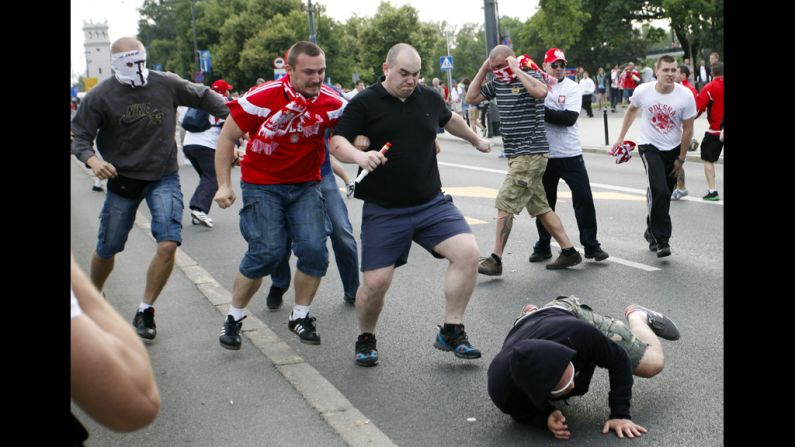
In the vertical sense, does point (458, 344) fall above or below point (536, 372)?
below

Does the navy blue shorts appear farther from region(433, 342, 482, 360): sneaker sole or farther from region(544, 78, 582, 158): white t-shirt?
region(544, 78, 582, 158): white t-shirt

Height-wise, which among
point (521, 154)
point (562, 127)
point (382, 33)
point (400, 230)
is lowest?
point (400, 230)

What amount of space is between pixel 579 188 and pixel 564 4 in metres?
38.3

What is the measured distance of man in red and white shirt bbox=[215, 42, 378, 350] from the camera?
586 cm

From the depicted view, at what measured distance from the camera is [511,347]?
14.7 feet

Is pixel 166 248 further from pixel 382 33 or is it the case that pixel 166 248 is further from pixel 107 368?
pixel 382 33

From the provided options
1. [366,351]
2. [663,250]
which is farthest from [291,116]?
[663,250]

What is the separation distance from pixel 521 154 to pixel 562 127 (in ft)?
1.62

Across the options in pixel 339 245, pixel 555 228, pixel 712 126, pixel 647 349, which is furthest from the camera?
pixel 712 126

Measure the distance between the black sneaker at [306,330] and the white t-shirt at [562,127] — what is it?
3.22 metres

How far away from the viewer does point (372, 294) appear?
563 cm

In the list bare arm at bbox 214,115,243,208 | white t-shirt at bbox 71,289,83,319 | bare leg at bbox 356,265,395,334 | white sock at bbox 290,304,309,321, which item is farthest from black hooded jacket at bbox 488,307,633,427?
white t-shirt at bbox 71,289,83,319
